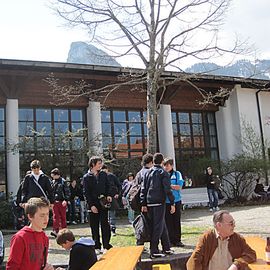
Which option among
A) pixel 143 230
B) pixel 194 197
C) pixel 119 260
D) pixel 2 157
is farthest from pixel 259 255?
pixel 194 197

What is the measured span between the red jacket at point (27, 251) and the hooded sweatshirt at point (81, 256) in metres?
0.62

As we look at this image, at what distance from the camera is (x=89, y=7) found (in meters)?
11.3

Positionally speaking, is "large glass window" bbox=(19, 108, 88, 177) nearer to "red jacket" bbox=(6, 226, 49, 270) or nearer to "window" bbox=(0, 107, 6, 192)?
"window" bbox=(0, 107, 6, 192)

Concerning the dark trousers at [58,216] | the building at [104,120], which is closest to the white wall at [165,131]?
the building at [104,120]

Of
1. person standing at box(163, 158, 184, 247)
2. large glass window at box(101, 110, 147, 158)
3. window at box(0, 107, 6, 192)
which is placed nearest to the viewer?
person standing at box(163, 158, 184, 247)

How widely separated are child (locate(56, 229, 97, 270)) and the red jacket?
24.6 inches

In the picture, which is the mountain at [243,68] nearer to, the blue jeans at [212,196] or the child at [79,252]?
the blue jeans at [212,196]

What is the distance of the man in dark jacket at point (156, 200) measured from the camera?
6.33 m

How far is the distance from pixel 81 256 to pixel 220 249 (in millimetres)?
1451

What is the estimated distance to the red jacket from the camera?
11.0 feet

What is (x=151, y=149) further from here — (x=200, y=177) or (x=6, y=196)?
(x=200, y=177)

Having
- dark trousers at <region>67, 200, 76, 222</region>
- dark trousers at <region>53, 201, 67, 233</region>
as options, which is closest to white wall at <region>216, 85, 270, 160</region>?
dark trousers at <region>67, 200, 76, 222</region>

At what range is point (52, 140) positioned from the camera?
597 inches

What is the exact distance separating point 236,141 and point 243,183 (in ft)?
7.24
